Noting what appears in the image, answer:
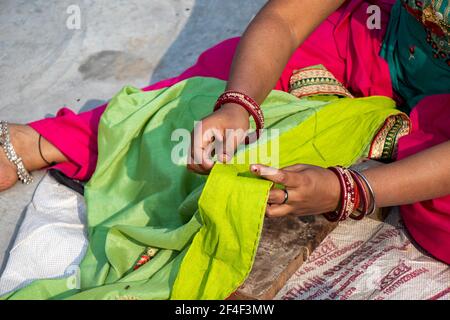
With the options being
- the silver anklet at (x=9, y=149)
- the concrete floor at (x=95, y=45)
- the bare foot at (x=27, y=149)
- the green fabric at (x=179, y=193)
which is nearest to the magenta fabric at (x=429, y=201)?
the green fabric at (x=179, y=193)

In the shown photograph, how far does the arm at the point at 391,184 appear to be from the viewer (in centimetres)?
145

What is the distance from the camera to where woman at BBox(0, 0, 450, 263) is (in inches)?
61.0

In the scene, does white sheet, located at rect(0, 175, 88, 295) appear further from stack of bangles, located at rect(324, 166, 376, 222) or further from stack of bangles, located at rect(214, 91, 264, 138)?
stack of bangles, located at rect(324, 166, 376, 222)

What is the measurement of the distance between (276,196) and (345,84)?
0.84 metres

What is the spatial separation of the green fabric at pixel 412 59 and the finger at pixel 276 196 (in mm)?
706

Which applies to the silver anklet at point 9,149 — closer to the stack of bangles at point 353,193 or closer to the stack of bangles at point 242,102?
the stack of bangles at point 242,102

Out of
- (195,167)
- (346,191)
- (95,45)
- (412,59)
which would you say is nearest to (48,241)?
(195,167)

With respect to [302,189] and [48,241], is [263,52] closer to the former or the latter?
[302,189]

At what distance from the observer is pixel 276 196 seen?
1416mm

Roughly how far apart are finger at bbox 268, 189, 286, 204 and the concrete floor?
1.46 metres

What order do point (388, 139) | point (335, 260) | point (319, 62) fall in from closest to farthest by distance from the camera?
point (335, 260)
point (388, 139)
point (319, 62)

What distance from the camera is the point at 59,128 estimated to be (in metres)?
2.16
